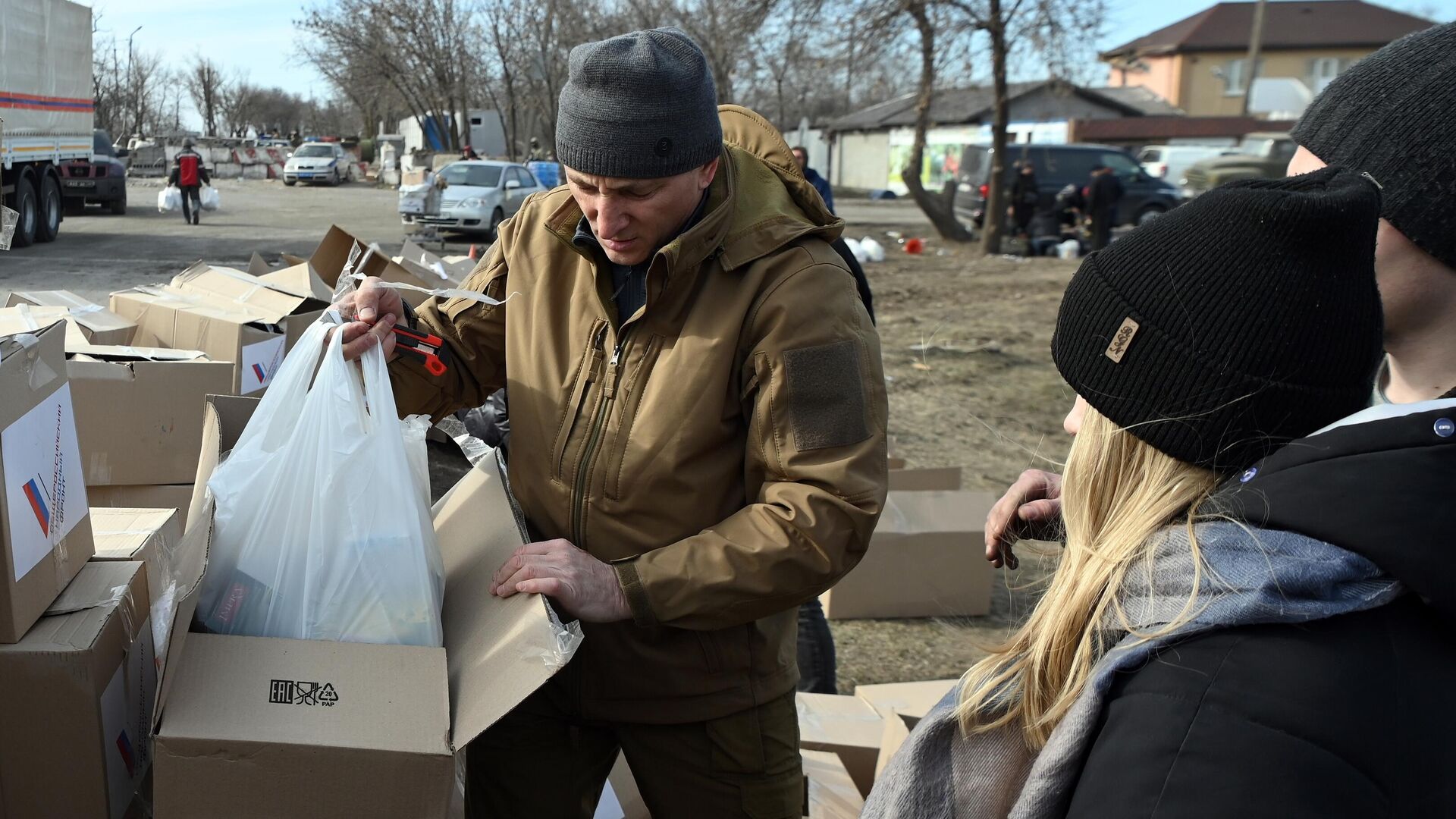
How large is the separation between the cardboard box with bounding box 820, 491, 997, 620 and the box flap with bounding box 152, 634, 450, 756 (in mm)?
2949

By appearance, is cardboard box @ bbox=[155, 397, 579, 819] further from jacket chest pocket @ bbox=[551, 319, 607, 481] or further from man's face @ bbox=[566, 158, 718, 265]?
man's face @ bbox=[566, 158, 718, 265]

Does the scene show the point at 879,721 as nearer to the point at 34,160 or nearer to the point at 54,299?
the point at 54,299

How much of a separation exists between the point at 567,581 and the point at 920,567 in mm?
2973

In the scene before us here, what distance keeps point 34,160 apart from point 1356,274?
15.9 metres

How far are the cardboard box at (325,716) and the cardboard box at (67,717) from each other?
199 mm

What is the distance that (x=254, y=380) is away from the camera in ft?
9.67

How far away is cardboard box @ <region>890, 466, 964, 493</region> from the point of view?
4566mm

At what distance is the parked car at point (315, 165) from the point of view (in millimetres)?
34469

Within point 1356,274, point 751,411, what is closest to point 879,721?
point 751,411

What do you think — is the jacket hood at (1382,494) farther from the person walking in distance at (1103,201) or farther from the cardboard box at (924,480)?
the person walking in distance at (1103,201)

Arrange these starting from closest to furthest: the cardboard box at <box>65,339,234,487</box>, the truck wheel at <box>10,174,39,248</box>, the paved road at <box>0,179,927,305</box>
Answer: the cardboard box at <box>65,339,234,487</box> → the paved road at <box>0,179,927,305</box> → the truck wheel at <box>10,174,39,248</box>

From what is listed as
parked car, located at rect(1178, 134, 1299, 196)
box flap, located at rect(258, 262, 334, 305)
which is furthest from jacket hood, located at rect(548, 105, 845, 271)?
parked car, located at rect(1178, 134, 1299, 196)

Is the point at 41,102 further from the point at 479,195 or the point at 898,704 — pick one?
the point at 898,704

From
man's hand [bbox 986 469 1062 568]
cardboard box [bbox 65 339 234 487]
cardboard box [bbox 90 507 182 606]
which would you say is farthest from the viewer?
cardboard box [bbox 65 339 234 487]
